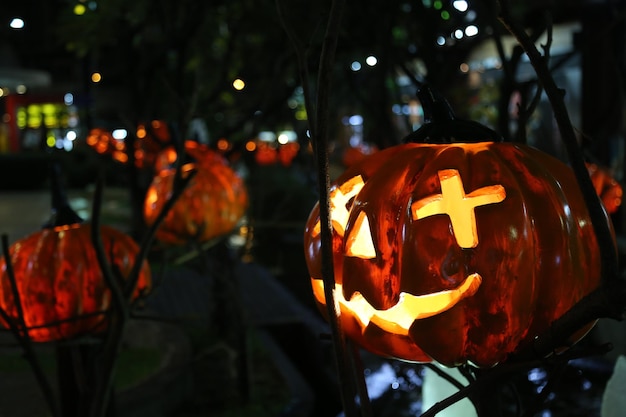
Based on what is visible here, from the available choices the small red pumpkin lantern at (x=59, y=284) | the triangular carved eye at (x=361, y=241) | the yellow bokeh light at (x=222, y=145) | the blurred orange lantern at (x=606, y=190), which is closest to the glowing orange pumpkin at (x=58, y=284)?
the small red pumpkin lantern at (x=59, y=284)

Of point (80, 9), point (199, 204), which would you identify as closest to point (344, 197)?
point (199, 204)

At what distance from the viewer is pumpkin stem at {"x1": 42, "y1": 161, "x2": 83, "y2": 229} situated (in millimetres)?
2109

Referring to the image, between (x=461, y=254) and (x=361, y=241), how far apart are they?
7.2 inches

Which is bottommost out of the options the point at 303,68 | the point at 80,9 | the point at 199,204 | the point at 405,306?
the point at 405,306

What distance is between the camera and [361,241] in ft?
3.94

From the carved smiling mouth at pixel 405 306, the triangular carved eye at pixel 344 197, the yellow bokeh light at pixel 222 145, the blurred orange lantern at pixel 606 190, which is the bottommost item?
the carved smiling mouth at pixel 405 306

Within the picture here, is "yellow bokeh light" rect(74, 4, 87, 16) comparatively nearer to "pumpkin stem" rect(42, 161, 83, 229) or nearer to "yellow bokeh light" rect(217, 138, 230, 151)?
"yellow bokeh light" rect(217, 138, 230, 151)

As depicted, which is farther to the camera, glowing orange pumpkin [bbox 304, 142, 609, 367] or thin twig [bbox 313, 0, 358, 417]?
glowing orange pumpkin [bbox 304, 142, 609, 367]

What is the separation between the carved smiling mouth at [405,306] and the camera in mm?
1130

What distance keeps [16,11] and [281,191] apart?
21.8 feet

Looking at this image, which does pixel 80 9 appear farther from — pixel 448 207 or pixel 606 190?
pixel 448 207

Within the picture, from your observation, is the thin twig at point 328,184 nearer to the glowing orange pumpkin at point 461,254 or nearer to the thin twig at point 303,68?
the thin twig at point 303,68

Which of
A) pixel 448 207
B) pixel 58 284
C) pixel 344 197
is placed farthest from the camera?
pixel 58 284

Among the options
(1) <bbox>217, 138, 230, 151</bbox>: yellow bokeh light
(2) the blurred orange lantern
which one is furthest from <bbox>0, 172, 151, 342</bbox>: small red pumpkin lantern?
(1) <bbox>217, 138, 230, 151</bbox>: yellow bokeh light
